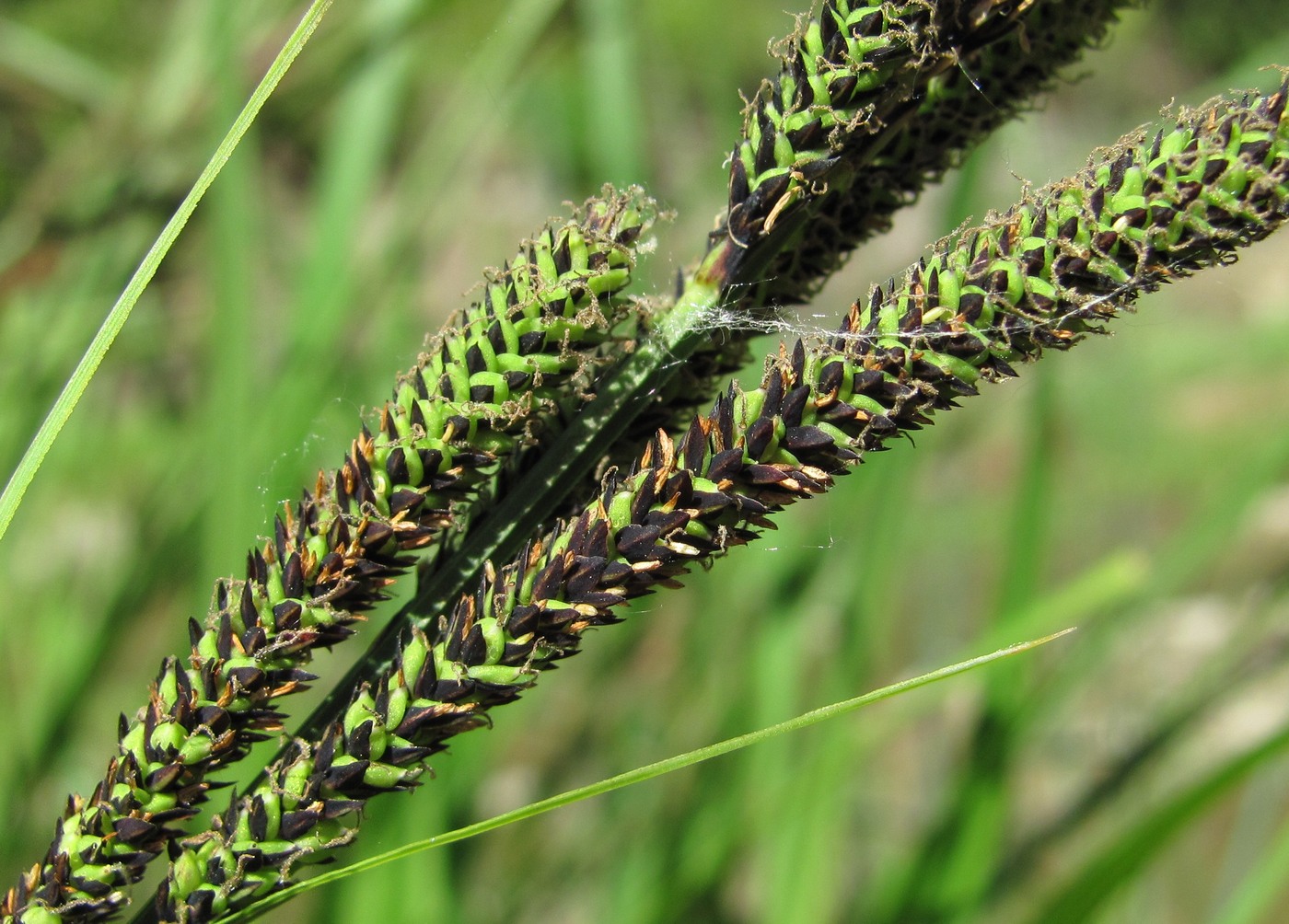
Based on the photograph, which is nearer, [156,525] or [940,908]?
[940,908]

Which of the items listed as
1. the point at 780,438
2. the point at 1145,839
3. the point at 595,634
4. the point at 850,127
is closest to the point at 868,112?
the point at 850,127

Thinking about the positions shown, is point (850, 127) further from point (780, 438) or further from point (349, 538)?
point (349, 538)

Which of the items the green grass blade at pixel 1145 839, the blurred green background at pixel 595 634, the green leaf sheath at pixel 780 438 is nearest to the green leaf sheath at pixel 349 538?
the green leaf sheath at pixel 780 438

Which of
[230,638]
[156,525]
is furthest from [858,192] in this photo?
[156,525]

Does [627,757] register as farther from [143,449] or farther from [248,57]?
[143,449]

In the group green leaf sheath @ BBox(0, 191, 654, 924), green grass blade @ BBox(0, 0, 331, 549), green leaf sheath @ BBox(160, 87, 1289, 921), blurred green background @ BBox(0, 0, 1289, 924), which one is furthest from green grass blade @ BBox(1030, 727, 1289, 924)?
green grass blade @ BBox(0, 0, 331, 549)

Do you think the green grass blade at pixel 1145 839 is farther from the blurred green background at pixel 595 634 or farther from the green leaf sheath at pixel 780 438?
the green leaf sheath at pixel 780 438
